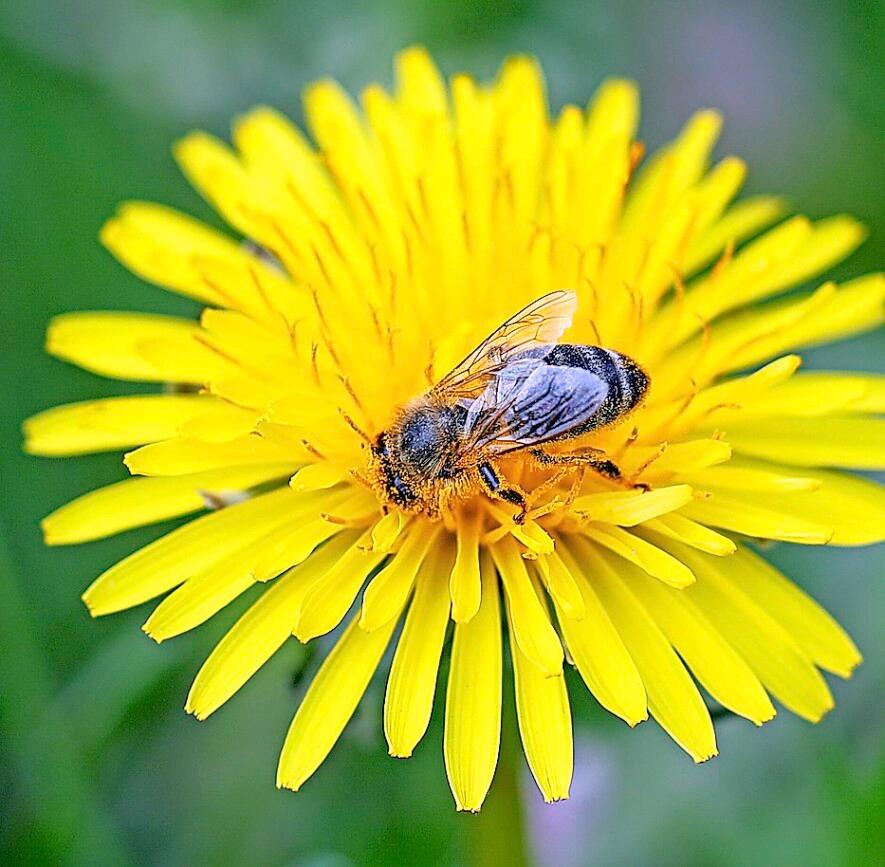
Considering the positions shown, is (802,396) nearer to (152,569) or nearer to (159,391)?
(152,569)

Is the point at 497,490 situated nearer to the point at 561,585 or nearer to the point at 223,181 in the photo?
the point at 561,585

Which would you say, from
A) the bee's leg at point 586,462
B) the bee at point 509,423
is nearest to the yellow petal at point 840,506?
the bee's leg at point 586,462

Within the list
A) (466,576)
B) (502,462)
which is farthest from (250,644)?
(502,462)

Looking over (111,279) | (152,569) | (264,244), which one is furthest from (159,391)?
(152,569)

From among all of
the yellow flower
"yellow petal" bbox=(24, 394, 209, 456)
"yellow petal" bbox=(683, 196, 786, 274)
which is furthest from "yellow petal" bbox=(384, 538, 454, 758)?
"yellow petal" bbox=(683, 196, 786, 274)

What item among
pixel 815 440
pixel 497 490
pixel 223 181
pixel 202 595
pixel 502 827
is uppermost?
pixel 223 181

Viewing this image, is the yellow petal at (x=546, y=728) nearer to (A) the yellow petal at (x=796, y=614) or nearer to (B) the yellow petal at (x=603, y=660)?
(B) the yellow petal at (x=603, y=660)
